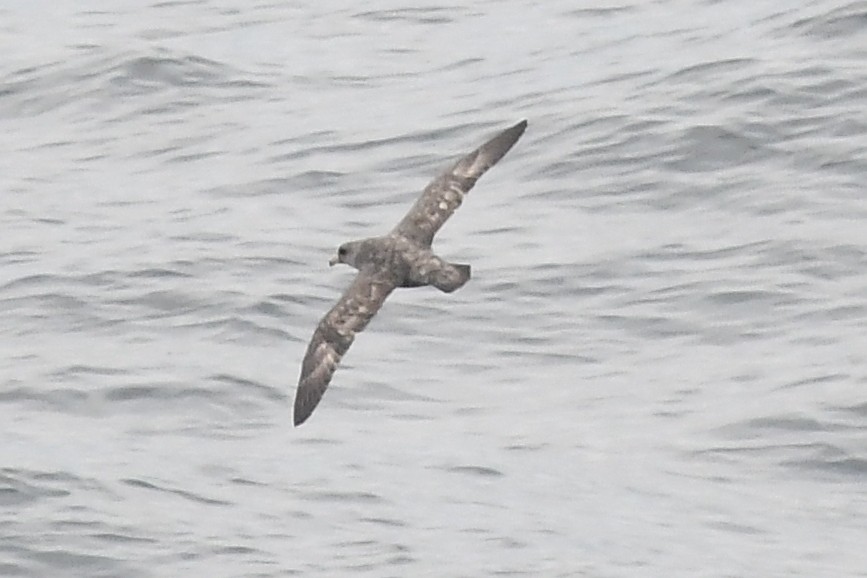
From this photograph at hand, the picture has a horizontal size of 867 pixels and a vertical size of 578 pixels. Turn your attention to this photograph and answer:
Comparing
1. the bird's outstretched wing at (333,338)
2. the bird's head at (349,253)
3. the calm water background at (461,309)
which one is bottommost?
the calm water background at (461,309)

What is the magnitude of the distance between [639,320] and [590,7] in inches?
318

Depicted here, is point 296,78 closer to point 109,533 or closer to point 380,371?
point 380,371

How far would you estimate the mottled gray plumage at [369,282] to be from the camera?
34.7 ft

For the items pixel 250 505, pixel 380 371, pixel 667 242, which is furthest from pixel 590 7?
pixel 250 505

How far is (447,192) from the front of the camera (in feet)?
38.8

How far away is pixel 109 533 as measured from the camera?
12406 millimetres

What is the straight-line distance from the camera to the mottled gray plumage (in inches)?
416

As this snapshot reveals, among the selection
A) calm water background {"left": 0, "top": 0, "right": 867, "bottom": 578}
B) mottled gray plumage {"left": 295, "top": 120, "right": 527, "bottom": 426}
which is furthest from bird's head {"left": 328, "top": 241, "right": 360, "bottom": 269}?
calm water background {"left": 0, "top": 0, "right": 867, "bottom": 578}

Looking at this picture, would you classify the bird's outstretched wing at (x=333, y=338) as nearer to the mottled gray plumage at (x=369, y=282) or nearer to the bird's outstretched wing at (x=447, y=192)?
the mottled gray plumage at (x=369, y=282)

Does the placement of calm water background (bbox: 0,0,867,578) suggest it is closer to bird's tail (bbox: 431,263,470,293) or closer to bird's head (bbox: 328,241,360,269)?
bird's head (bbox: 328,241,360,269)

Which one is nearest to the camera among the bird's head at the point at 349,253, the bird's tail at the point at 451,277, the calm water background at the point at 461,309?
the bird's tail at the point at 451,277

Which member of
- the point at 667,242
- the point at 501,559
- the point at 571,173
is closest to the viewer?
the point at 501,559

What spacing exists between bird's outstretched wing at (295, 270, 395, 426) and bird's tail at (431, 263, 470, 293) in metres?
0.32

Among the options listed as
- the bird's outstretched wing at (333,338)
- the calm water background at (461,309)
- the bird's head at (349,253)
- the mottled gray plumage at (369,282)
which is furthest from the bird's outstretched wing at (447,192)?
the calm water background at (461,309)
